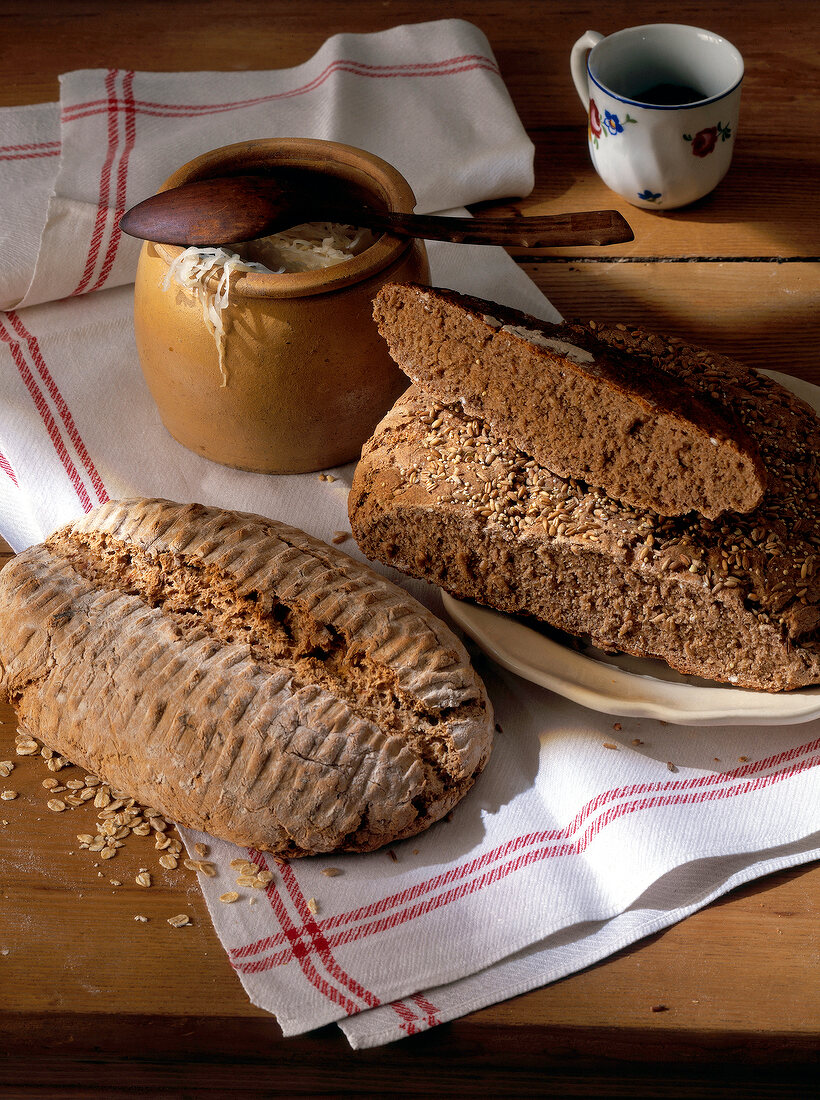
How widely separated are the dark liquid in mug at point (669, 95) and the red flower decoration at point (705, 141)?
10cm

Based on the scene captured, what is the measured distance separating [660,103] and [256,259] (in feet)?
3.22

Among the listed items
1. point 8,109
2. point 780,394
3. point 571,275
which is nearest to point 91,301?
point 8,109

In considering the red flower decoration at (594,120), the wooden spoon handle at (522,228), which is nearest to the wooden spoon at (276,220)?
the wooden spoon handle at (522,228)

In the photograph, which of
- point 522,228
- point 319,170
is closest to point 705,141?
point 522,228

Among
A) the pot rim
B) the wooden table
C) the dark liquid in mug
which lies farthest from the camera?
the dark liquid in mug

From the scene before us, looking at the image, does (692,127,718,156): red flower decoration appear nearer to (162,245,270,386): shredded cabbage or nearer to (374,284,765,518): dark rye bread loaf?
(374,284,765,518): dark rye bread loaf

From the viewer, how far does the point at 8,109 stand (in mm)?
2648

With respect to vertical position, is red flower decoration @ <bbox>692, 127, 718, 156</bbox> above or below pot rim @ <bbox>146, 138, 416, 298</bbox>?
below

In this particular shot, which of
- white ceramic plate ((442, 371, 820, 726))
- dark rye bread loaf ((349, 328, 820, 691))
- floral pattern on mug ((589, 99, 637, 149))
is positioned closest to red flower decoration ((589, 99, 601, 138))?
floral pattern on mug ((589, 99, 637, 149))

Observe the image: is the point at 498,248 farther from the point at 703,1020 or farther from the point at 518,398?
the point at 703,1020

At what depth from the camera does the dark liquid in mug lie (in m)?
2.32

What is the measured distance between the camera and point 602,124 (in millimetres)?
2297

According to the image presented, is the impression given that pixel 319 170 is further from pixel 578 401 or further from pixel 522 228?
pixel 578 401

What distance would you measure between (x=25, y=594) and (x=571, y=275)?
1341mm
